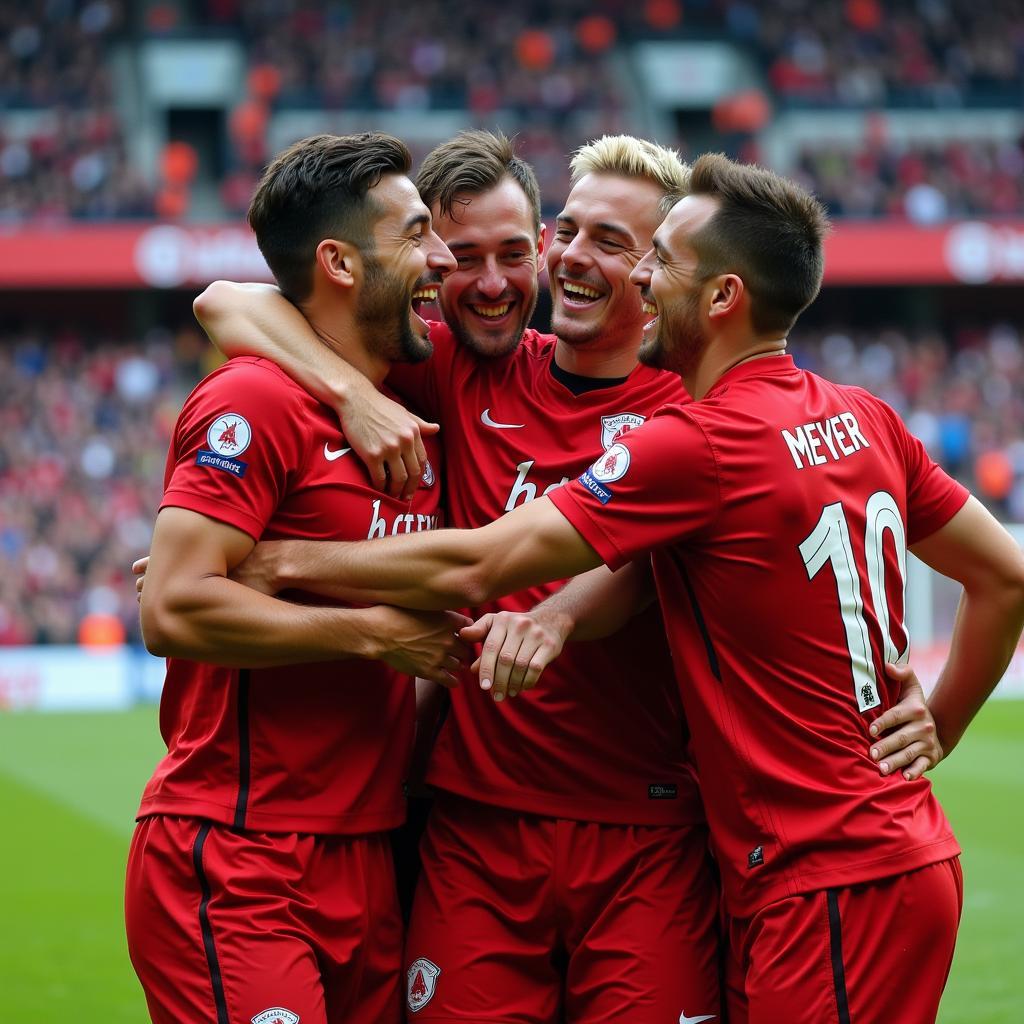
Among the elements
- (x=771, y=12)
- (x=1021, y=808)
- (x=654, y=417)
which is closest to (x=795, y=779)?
(x=654, y=417)

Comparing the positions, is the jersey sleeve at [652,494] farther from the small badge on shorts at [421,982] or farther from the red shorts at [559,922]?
the small badge on shorts at [421,982]

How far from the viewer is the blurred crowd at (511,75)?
28656 millimetres

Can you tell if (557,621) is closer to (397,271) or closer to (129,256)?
(397,271)

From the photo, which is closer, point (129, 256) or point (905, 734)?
point (905, 734)

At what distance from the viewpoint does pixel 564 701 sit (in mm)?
4027

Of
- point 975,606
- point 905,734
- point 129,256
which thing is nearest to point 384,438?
point 905,734

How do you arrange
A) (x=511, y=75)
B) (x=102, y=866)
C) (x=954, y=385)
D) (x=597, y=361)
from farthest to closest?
(x=511, y=75) < (x=954, y=385) < (x=102, y=866) < (x=597, y=361)

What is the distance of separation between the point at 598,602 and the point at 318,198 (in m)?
1.27

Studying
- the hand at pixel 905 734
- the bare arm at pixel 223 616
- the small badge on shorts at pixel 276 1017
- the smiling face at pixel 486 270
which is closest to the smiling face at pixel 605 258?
the smiling face at pixel 486 270

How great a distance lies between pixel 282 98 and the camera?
30.2 m

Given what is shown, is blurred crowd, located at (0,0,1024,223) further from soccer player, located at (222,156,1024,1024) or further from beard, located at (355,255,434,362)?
soccer player, located at (222,156,1024,1024)

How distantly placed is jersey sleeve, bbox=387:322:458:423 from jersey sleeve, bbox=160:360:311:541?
66 cm

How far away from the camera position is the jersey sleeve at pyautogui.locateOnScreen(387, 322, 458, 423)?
441 cm

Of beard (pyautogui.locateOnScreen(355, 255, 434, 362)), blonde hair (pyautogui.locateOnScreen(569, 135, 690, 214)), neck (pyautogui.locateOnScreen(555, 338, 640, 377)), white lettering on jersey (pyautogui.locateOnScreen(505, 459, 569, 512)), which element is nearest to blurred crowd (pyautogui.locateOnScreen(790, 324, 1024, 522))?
blonde hair (pyautogui.locateOnScreen(569, 135, 690, 214))
